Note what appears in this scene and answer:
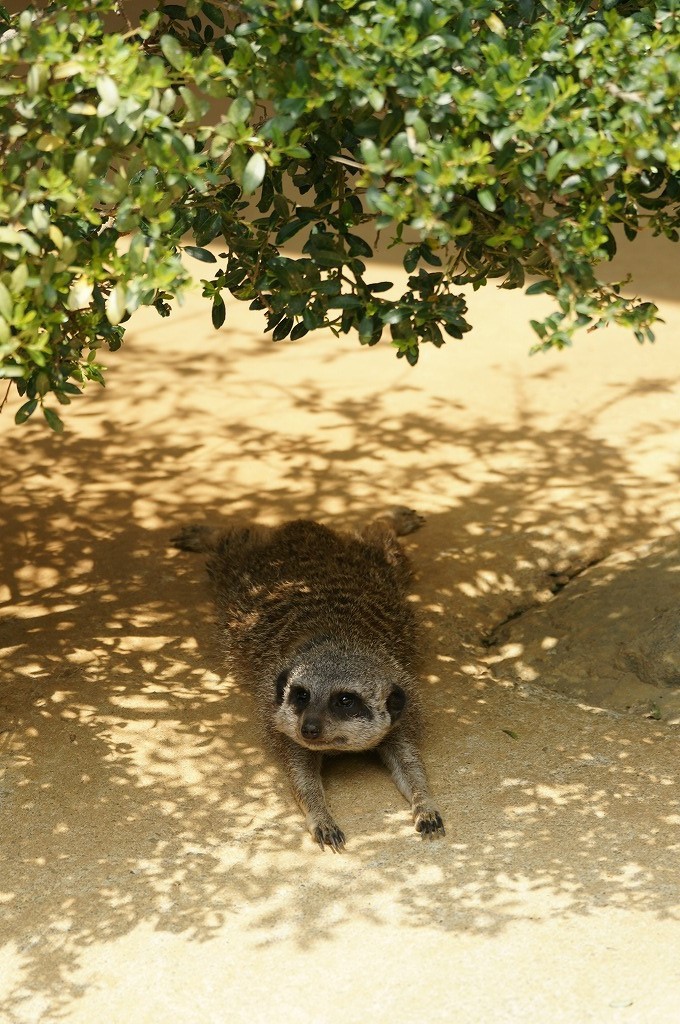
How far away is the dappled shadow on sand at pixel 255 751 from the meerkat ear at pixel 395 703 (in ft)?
0.62

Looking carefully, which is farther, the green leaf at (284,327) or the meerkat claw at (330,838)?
the meerkat claw at (330,838)

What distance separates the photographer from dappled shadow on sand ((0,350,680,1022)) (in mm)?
3152

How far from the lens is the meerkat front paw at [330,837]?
347 cm

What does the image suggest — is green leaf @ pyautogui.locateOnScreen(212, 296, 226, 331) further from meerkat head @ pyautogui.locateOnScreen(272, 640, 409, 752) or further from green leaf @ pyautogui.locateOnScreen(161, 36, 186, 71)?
meerkat head @ pyautogui.locateOnScreen(272, 640, 409, 752)

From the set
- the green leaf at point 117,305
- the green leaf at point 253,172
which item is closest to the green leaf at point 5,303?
the green leaf at point 117,305

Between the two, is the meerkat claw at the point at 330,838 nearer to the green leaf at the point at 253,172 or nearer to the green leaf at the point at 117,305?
the green leaf at the point at 117,305

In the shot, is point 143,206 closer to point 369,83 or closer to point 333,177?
point 369,83

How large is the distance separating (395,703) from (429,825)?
561mm

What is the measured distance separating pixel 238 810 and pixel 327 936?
2.33 feet

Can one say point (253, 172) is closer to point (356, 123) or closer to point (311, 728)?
point (356, 123)

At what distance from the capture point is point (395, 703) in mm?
3967

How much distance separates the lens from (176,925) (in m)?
3.10

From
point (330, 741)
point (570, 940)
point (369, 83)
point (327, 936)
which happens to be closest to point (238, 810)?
point (330, 741)

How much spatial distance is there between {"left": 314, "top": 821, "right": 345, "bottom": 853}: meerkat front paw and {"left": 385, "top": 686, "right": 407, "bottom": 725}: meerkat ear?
1.73ft
